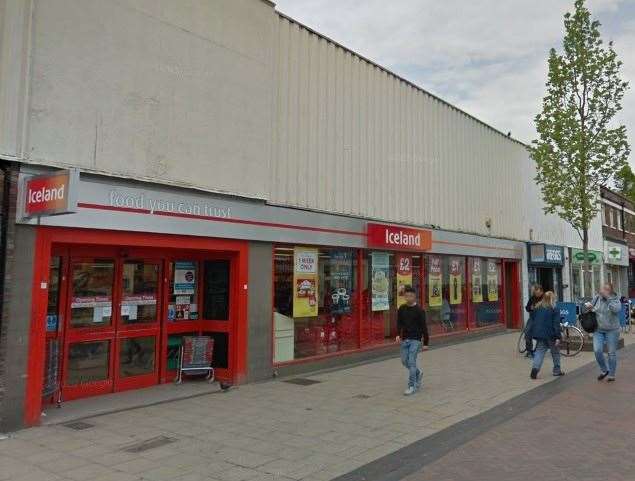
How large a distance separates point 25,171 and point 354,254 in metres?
7.10

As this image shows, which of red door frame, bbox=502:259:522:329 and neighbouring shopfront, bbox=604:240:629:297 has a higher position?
neighbouring shopfront, bbox=604:240:629:297

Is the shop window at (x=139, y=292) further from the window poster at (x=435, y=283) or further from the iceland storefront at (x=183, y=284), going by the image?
the window poster at (x=435, y=283)

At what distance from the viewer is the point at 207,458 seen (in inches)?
217

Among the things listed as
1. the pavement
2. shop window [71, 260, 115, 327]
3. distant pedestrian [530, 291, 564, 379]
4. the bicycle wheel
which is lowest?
the pavement

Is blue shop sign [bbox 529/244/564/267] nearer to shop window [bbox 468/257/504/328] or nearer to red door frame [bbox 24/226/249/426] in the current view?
shop window [bbox 468/257/504/328]

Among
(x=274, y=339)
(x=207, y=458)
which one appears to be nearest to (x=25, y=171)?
(x=207, y=458)

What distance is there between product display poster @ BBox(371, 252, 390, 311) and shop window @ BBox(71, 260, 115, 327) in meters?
6.21

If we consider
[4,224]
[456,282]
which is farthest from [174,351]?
[456,282]

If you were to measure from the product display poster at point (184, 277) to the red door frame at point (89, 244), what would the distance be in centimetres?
35

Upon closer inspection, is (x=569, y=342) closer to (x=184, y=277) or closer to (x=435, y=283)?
(x=435, y=283)

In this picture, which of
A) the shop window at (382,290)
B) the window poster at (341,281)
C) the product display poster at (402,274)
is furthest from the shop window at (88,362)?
the product display poster at (402,274)

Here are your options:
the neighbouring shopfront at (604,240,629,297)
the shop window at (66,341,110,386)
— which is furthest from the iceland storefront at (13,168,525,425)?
the neighbouring shopfront at (604,240,629,297)

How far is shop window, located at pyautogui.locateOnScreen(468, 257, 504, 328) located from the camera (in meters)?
17.2

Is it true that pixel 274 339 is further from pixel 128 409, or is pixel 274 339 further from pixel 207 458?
pixel 207 458
